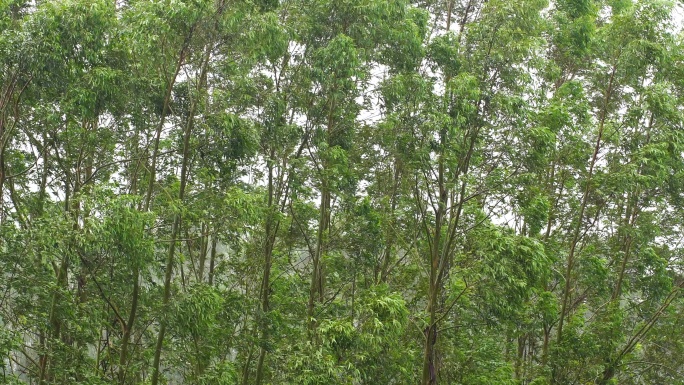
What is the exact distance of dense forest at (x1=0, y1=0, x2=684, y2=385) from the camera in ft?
28.8

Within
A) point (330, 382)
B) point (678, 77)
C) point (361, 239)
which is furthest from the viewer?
point (678, 77)

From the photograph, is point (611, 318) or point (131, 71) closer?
point (131, 71)

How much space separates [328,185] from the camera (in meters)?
10.5

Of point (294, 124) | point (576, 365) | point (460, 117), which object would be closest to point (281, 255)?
point (294, 124)

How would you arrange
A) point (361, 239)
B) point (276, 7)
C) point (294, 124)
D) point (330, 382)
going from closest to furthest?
point (330, 382), point (276, 7), point (294, 124), point (361, 239)

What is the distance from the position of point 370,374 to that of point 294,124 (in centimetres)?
341

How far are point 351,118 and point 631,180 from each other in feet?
13.1

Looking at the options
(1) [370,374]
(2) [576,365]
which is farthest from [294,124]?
(2) [576,365]

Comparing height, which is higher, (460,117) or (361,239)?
(460,117)

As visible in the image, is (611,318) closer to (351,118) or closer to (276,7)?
Answer: (351,118)

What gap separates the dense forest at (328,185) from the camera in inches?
345

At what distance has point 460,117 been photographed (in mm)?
9242

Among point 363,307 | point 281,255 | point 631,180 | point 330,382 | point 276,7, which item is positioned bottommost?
point 330,382

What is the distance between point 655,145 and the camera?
10797 mm
